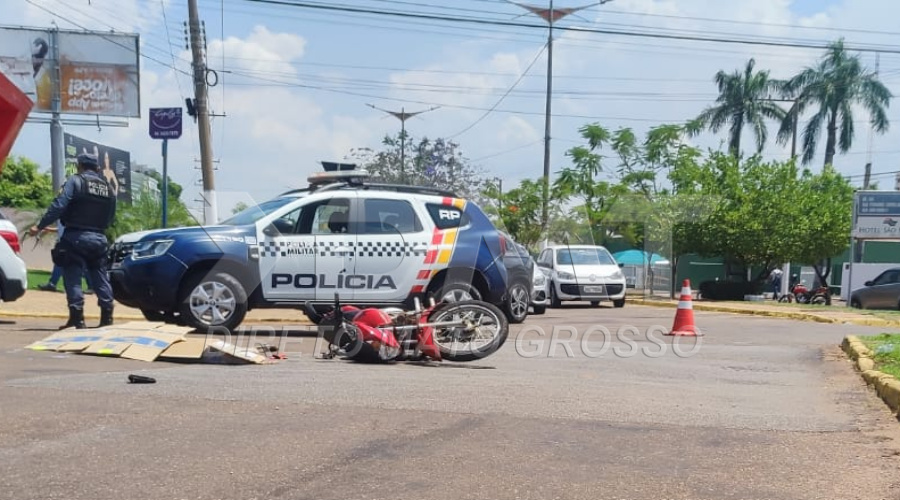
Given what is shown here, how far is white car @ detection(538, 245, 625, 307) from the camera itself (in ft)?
72.0

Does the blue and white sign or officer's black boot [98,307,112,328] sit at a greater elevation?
the blue and white sign

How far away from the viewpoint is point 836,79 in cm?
4875

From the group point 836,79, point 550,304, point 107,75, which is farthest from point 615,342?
point 836,79

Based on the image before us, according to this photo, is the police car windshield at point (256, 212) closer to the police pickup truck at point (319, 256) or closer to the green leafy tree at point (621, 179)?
the police pickup truck at point (319, 256)

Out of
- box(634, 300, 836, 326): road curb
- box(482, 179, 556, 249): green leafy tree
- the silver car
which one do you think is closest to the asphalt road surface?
box(634, 300, 836, 326): road curb

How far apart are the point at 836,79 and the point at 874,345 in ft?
143

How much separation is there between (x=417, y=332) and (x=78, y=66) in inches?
1175

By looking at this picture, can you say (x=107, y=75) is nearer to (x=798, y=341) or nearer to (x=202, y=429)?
(x=798, y=341)

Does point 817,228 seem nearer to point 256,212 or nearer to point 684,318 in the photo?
point 684,318

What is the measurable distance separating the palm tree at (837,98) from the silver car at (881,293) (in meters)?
25.8

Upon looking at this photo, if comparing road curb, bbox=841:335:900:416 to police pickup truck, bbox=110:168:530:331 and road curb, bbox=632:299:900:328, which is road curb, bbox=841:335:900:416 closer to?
police pickup truck, bbox=110:168:530:331

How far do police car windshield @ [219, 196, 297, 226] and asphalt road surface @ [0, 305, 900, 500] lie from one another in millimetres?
3117

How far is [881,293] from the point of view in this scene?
953 inches

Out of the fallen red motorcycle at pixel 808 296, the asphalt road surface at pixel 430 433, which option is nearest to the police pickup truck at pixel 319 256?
the asphalt road surface at pixel 430 433
